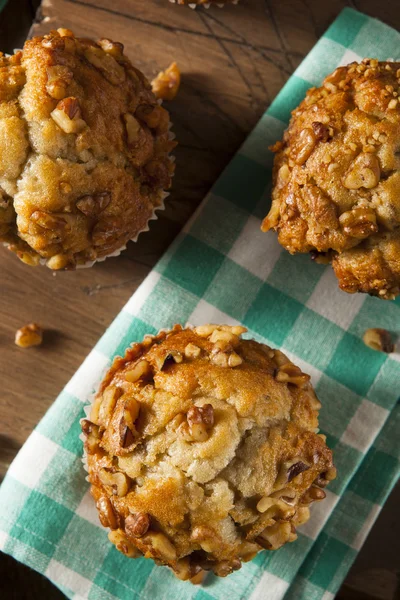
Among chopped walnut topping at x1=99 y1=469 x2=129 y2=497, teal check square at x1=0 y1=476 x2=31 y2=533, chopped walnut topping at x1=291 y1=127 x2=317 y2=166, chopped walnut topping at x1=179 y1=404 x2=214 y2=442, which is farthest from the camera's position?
teal check square at x1=0 y1=476 x2=31 y2=533

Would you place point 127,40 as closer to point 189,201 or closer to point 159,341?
point 189,201

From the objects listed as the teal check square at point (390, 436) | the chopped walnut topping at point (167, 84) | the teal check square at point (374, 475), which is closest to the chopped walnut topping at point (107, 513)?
the teal check square at point (374, 475)

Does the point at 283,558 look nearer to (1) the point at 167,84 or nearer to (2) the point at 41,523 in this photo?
(2) the point at 41,523

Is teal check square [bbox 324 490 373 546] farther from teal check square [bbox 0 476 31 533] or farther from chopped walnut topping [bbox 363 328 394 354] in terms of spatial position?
teal check square [bbox 0 476 31 533]

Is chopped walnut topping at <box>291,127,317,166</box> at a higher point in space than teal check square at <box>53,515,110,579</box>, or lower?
higher

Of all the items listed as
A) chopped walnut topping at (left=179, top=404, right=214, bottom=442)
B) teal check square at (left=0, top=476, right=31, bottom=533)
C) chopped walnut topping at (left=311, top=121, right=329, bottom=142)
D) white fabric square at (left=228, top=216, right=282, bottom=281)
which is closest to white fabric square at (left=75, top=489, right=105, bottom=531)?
teal check square at (left=0, top=476, right=31, bottom=533)

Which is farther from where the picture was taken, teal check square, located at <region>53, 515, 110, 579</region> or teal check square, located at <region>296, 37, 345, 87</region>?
teal check square, located at <region>296, 37, 345, 87</region>

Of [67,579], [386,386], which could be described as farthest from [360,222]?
[67,579]

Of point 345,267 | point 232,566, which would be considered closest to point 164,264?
point 345,267
